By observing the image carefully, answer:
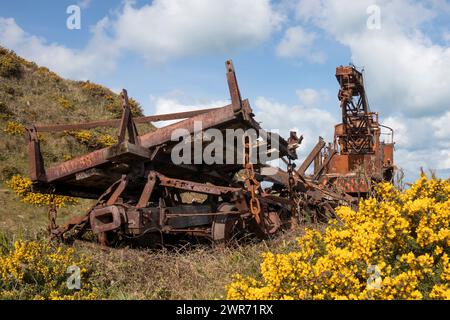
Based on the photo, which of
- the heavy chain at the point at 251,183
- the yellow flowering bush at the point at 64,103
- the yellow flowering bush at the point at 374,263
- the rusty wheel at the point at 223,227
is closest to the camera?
the yellow flowering bush at the point at 374,263

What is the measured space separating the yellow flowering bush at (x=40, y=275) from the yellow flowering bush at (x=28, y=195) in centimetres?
850

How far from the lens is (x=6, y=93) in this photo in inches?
848

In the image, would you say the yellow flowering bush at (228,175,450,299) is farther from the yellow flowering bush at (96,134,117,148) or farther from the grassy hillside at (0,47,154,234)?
the yellow flowering bush at (96,134,117,148)

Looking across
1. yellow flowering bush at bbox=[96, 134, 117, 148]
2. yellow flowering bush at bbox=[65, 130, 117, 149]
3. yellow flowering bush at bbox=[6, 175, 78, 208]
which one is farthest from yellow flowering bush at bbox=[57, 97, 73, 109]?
yellow flowering bush at bbox=[6, 175, 78, 208]

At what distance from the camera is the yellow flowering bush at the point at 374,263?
366cm

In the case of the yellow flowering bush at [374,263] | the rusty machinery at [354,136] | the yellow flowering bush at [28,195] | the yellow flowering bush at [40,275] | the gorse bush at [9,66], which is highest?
the gorse bush at [9,66]

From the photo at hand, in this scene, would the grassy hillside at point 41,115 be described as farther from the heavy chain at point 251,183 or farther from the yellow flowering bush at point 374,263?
the yellow flowering bush at point 374,263

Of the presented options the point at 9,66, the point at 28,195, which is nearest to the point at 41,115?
the point at 9,66

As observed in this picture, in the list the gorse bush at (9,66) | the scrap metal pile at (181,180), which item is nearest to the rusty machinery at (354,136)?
the scrap metal pile at (181,180)

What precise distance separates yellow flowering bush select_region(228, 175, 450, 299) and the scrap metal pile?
81.4 inches

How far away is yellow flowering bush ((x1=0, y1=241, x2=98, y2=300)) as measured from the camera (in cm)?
483

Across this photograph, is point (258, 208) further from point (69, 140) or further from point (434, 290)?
point (69, 140)

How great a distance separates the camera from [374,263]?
419 cm

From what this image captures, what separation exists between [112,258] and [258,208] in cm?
217
